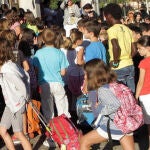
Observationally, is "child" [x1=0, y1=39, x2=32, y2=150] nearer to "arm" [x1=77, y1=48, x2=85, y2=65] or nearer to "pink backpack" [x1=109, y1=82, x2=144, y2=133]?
"pink backpack" [x1=109, y1=82, x2=144, y2=133]

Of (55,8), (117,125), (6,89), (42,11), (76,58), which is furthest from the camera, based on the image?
(42,11)

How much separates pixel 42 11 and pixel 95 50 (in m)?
8.55

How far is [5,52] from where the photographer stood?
5.52 m

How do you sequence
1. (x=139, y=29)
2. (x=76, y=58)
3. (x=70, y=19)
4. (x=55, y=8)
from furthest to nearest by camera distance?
(x=55, y=8), (x=70, y=19), (x=139, y=29), (x=76, y=58)

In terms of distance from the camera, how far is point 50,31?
266 inches

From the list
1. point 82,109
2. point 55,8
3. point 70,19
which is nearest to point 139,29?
point 82,109

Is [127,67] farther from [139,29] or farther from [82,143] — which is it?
[82,143]

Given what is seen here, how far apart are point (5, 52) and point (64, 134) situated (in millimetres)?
1260

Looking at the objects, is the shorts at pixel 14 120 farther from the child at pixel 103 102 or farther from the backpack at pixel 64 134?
the child at pixel 103 102

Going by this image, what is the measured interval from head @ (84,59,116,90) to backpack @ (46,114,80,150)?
1.01 meters

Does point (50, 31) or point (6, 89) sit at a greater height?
point (50, 31)

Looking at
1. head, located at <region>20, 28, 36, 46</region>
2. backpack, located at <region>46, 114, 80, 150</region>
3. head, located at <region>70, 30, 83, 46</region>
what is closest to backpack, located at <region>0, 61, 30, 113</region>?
Answer: backpack, located at <region>46, 114, 80, 150</region>

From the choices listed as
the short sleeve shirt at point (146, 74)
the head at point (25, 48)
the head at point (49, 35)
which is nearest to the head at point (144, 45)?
the short sleeve shirt at point (146, 74)

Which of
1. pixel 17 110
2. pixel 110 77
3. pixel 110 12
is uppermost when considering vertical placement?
pixel 110 12
